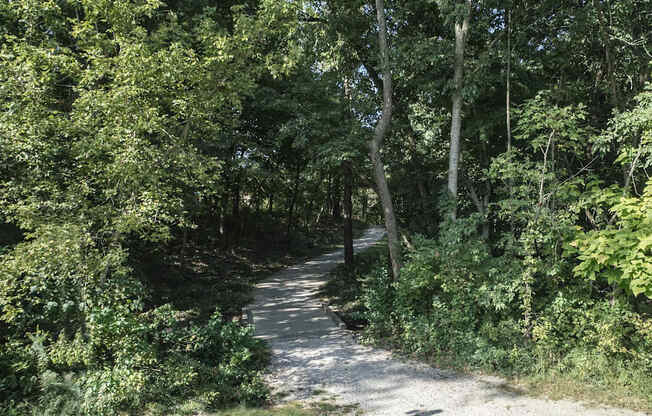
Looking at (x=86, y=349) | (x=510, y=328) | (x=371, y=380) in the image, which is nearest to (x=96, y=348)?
(x=86, y=349)

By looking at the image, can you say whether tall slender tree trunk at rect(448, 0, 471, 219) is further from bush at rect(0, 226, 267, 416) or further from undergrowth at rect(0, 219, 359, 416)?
bush at rect(0, 226, 267, 416)

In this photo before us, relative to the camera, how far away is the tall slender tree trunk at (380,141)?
354 inches

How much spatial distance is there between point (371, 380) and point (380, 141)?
5435 mm

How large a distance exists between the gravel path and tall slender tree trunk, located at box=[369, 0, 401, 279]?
2240 millimetres

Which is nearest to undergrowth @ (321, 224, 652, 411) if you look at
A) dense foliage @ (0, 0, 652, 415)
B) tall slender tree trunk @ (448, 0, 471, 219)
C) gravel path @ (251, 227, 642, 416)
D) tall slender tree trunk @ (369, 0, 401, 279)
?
dense foliage @ (0, 0, 652, 415)

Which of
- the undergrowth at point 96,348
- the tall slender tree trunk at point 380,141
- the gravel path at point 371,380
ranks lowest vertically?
the gravel path at point 371,380

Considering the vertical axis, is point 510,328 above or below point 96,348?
below

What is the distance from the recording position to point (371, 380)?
6.25 metres

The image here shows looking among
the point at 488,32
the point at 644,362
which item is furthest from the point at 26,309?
the point at 488,32

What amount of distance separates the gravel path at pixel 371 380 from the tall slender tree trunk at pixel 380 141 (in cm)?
224

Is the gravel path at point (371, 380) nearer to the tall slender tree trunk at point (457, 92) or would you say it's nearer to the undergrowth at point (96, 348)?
the undergrowth at point (96, 348)

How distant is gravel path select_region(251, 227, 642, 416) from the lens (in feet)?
17.0

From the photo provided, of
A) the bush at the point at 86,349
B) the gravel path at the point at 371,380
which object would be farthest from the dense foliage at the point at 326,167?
the gravel path at the point at 371,380

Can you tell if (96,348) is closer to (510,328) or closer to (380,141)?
(510,328)
